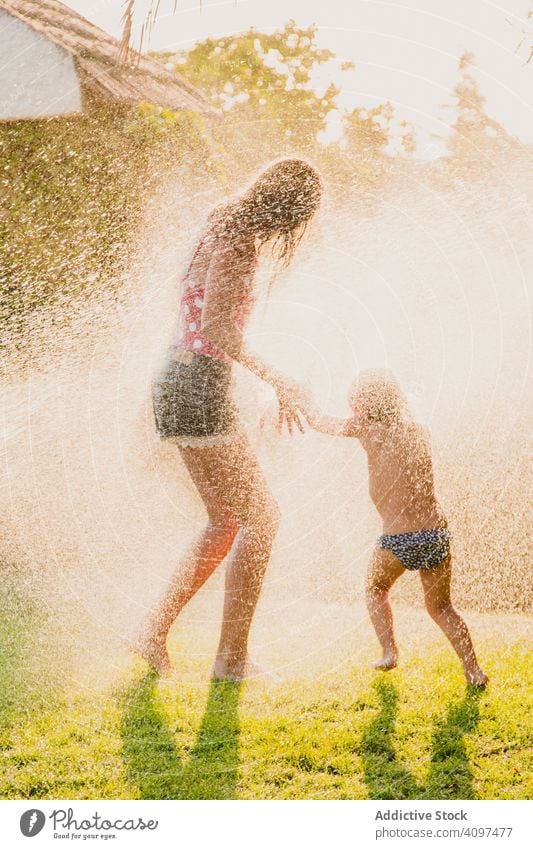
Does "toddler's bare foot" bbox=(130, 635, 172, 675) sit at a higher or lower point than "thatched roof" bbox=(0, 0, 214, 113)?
lower

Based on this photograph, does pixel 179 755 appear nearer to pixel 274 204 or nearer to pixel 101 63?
pixel 274 204

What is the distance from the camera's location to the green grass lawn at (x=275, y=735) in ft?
7.37

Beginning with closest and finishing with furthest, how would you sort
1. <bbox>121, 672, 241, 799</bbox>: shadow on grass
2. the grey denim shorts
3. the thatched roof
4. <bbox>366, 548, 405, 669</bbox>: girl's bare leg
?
<bbox>121, 672, 241, 799</bbox>: shadow on grass, the grey denim shorts, <bbox>366, 548, 405, 669</bbox>: girl's bare leg, the thatched roof

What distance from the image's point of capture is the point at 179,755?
2307 mm

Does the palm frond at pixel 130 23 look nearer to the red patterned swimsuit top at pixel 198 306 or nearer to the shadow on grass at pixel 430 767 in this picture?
the red patterned swimsuit top at pixel 198 306

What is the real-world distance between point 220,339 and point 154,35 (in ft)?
4.57

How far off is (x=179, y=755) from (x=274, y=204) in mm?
1626

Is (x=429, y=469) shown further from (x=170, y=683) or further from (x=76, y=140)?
(x=76, y=140)

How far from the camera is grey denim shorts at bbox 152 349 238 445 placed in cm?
243

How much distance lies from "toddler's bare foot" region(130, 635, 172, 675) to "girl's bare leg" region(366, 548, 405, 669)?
65 centimetres

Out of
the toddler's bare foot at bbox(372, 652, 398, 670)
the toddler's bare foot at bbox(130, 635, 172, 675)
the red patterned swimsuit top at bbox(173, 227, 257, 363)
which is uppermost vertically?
the red patterned swimsuit top at bbox(173, 227, 257, 363)

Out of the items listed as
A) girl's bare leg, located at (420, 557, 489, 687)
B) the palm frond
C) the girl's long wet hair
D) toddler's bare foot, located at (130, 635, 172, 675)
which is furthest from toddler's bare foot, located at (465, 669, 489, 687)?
the palm frond

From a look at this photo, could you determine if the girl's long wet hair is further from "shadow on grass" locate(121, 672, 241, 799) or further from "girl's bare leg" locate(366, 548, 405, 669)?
"shadow on grass" locate(121, 672, 241, 799)

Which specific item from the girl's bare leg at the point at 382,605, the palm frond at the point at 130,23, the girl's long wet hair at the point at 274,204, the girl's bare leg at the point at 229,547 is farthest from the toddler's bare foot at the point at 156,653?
the palm frond at the point at 130,23
